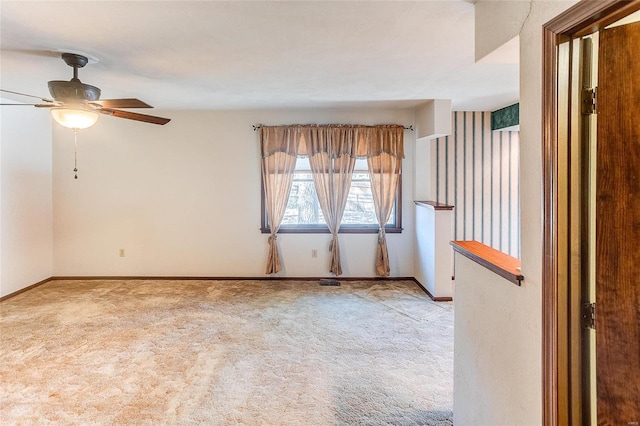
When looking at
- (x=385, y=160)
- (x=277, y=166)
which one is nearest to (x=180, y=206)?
(x=277, y=166)

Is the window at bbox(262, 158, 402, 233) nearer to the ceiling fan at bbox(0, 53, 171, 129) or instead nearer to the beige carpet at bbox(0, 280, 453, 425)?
the beige carpet at bbox(0, 280, 453, 425)

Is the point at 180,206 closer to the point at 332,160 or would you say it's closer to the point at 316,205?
the point at 316,205

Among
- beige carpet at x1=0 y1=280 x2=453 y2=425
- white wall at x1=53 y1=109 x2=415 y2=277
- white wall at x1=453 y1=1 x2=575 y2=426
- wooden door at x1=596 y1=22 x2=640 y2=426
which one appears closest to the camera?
wooden door at x1=596 y1=22 x2=640 y2=426

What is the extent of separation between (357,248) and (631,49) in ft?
13.2

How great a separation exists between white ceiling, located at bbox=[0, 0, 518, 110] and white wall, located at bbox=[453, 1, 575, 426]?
0.57m

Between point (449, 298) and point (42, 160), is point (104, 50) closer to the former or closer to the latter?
point (42, 160)

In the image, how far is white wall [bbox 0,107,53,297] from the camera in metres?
4.22

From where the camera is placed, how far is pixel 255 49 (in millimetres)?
2607

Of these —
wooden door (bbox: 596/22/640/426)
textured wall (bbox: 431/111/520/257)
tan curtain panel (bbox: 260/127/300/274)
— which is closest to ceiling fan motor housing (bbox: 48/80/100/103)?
tan curtain panel (bbox: 260/127/300/274)

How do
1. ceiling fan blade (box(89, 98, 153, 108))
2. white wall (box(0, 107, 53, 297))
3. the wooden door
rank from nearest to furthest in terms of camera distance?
the wooden door, ceiling fan blade (box(89, 98, 153, 108)), white wall (box(0, 107, 53, 297))

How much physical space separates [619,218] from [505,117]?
4.04 m

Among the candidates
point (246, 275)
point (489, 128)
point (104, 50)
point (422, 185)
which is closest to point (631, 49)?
point (104, 50)

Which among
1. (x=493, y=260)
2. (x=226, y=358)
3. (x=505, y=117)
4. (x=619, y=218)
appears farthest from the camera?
(x=505, y=117)

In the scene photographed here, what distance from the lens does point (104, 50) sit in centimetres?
260
